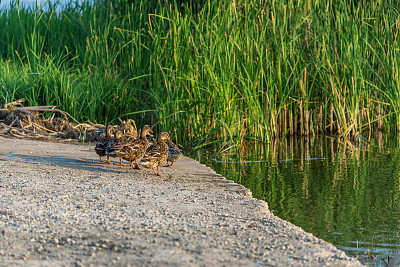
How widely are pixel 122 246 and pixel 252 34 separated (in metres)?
6.35

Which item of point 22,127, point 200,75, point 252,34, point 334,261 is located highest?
point 252,34

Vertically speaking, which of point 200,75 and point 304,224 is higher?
point 200,75

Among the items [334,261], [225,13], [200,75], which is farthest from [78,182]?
[225,13]

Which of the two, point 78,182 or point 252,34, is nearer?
point 78,182

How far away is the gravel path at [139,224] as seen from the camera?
346 centimetres

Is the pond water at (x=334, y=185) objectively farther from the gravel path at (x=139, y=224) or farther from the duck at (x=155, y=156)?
the duck at (x=155, y=156)

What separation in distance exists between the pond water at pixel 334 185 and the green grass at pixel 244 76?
1.90ft

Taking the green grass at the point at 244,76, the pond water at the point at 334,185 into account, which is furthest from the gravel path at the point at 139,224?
the green grass at the point at 244,76

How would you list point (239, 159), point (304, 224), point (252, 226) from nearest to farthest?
point (252, 226), point (304, 224), point (239, 159)

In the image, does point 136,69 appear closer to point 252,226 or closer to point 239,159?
point 239,159

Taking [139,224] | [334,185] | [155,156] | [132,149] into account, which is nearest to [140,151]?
[132,149]

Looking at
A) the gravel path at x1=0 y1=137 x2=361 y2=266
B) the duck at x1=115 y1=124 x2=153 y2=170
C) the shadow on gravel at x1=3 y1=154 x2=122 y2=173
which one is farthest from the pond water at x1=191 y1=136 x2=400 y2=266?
the shadow on gravel at x1=3 y1=154 x2=122 y2=173

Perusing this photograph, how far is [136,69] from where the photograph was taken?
10.8 metres

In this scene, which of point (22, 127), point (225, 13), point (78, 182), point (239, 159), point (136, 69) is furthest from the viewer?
point (136, 69)
